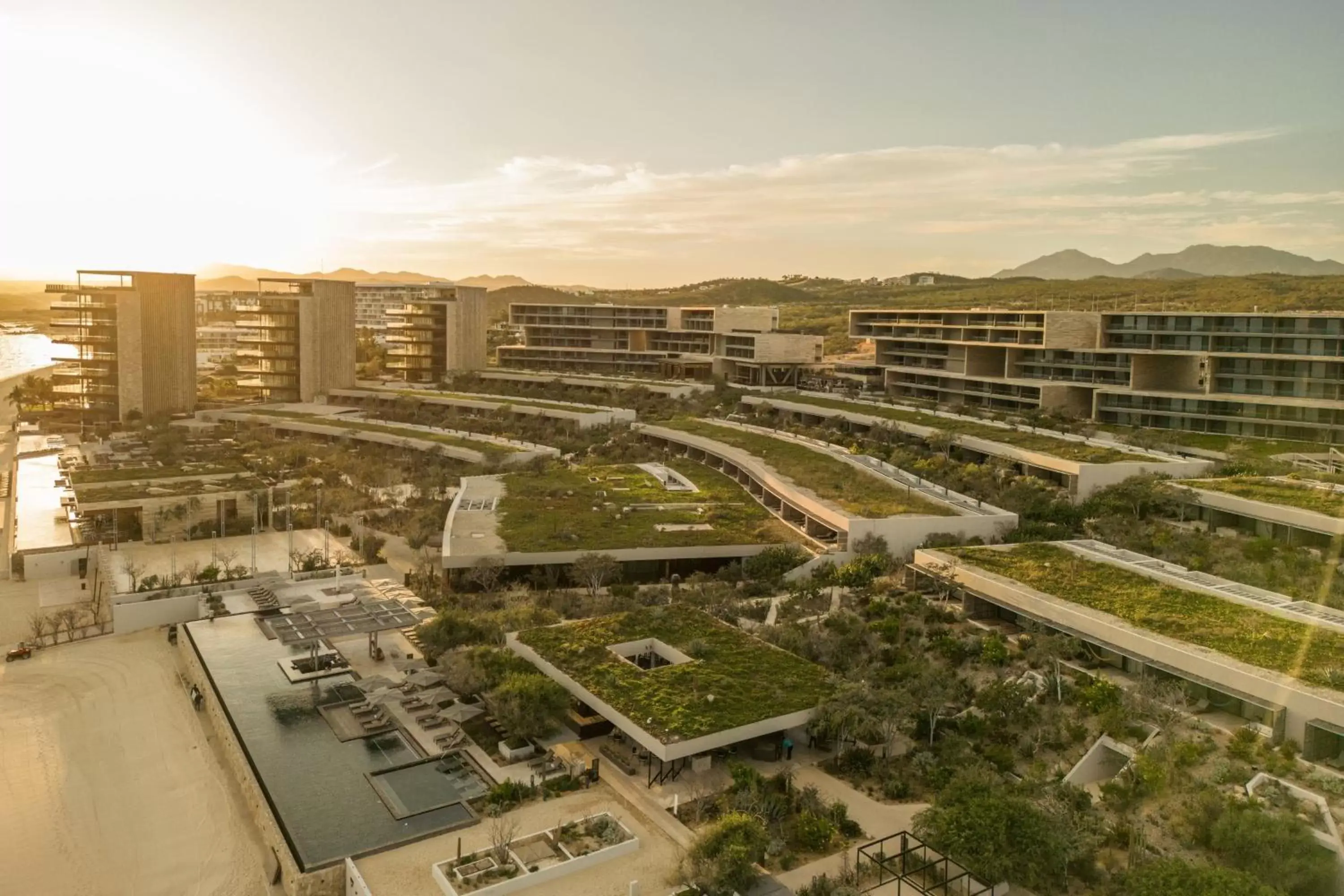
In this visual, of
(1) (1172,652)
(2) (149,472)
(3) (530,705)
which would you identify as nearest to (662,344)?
(2) (149,472)

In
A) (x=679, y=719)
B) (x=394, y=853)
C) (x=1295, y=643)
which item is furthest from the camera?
(x=1295, y=643)

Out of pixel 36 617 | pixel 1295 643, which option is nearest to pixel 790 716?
pixel 1295 643

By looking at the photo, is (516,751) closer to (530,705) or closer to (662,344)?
(530,705)

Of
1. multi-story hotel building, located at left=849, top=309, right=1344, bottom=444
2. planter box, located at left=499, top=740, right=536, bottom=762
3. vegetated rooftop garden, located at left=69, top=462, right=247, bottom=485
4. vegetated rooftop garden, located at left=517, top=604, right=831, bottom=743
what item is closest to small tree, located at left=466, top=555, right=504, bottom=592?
vegetated rooftop garden, located at left=517, top=604, right=831, bottom=743

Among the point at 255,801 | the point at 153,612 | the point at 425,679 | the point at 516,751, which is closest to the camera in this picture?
the point at 255,801

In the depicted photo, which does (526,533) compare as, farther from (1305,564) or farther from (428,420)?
(428,420)

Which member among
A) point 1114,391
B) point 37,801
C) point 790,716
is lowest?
point 37,801

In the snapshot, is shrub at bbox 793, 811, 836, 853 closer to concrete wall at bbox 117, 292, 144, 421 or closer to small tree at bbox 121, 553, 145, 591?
small tree at bbox 121, 553, 145, 591
